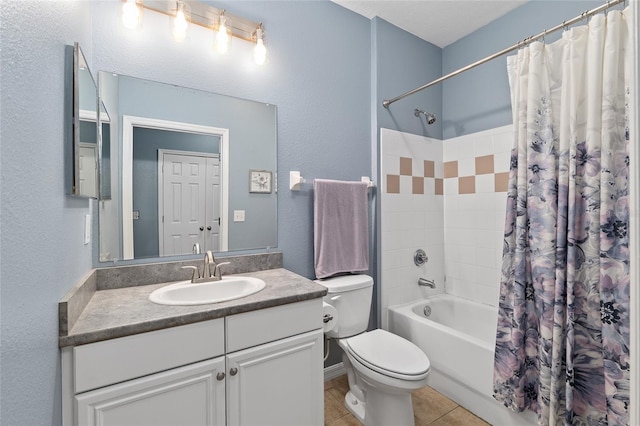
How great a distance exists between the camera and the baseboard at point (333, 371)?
200 cm

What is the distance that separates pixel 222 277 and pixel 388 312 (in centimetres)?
128

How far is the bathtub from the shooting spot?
5.29 feet

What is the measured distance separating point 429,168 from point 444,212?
1.34ft

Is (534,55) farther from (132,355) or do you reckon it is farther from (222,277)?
(132,355)

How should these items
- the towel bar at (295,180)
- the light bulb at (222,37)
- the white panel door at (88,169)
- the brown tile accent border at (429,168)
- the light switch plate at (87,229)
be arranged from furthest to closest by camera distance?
the brown tile accent border at (429,168)
the towel bar at (295,180)
the light bulb at (222,37)
the light switch plate at (87,229)
the white panel door at (88,169)

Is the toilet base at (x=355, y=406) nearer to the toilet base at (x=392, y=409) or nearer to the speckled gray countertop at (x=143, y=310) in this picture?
the toilet base at (x=392, y=409)

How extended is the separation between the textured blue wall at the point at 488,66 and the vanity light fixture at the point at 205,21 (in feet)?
5.40

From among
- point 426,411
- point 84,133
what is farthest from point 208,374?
point 426,411

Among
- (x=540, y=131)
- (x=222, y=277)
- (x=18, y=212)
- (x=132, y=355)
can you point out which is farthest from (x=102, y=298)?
(x=540, y=131)

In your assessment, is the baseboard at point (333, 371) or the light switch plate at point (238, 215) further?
the baseboard at point (333, 371)

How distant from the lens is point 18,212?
613 millimetres

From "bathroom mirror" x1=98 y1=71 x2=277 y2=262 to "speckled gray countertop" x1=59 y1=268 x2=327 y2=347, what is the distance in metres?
0.27

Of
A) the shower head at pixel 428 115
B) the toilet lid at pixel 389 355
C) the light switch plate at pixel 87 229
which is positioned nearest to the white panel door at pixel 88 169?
the light switch plate at pixel 87 229

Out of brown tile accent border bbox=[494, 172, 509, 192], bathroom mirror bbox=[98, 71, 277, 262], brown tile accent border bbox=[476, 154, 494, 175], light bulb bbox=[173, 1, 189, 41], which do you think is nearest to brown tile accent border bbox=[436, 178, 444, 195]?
brown tile accent border bbox=[476, 154, 494, 175]
